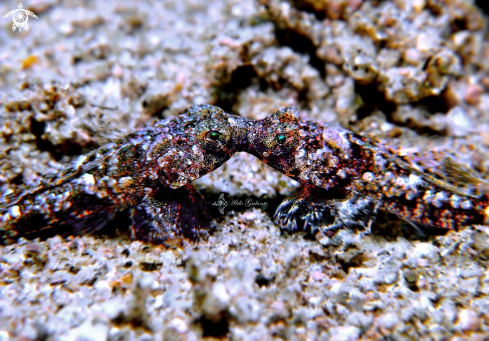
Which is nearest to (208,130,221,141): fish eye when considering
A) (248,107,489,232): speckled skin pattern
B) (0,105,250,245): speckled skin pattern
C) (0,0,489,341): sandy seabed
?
(0,105,250,245): speckled skin pattern

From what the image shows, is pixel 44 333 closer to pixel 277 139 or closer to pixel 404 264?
pixel 277 139

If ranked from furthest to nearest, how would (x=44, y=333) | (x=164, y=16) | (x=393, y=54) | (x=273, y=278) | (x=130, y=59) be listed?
(x=164, y=16), (x=130, y=59), (x=393, y=54), (x=273, y=278), (x=44, y=333)

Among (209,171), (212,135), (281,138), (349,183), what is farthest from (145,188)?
(349,183)

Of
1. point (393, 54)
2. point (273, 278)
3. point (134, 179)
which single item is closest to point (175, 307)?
point (273, 278)

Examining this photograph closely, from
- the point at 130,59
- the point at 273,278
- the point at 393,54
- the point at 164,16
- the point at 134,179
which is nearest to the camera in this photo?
the point at 273,278

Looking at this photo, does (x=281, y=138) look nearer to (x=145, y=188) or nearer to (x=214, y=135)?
(x=214, y=135)

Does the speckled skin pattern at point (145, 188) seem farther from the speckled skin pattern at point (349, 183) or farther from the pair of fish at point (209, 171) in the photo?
the speckled skin pattern at point (349, 183)
